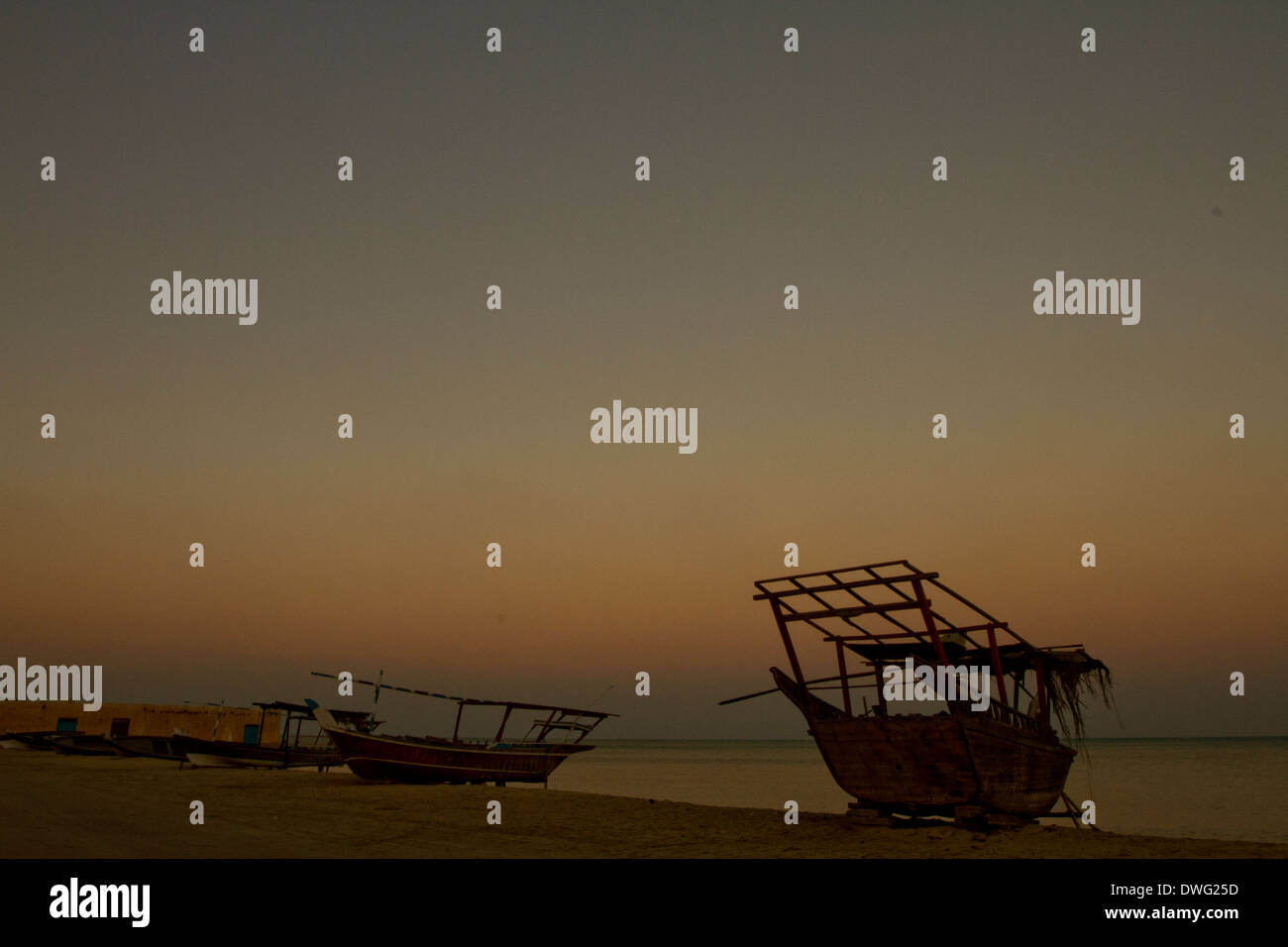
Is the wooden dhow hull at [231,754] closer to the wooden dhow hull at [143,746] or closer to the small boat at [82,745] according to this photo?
the wooden dhow hull at [143,746]

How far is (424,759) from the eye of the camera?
26.7 metres

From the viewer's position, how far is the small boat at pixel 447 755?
2645 cm

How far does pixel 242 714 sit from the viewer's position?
201 ft

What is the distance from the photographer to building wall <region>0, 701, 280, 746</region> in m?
54.0

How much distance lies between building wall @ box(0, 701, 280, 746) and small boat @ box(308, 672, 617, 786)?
28.4m

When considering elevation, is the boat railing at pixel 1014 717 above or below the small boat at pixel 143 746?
above

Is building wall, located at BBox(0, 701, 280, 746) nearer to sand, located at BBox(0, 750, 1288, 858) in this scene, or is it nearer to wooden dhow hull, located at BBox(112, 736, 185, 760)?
wooden dhow hull, located at BBox(112, 736, 185, 760)

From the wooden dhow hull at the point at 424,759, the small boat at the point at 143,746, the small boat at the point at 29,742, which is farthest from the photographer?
the small boat at the point at 29,742

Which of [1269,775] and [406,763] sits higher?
[406,763]

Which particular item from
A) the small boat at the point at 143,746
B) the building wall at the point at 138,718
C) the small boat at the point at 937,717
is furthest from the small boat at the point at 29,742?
the small boat at the point at 937,717
